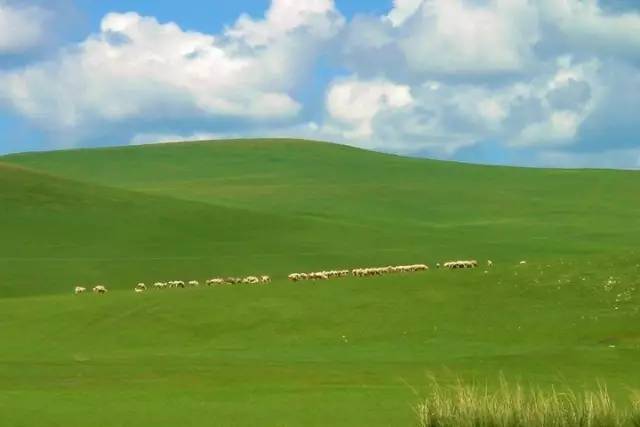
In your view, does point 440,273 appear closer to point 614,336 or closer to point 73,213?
point 614,336

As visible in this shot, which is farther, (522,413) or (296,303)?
(296,303)

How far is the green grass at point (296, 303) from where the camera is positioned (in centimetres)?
2439

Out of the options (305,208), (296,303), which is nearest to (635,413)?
(296,303)

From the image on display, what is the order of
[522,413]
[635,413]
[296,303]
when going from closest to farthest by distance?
1. [522,413]
2. [635,413]
3. [296,303]

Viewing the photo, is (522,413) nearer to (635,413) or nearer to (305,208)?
(635,413)

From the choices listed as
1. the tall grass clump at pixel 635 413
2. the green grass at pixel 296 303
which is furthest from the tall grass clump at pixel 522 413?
the green grass at pixel 296 303

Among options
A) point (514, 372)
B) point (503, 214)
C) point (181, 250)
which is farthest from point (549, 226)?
point (514, 372)

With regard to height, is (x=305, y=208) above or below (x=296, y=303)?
above

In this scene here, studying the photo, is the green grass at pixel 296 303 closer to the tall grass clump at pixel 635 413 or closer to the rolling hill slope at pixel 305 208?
the rolling hill slope at pixel 305 208

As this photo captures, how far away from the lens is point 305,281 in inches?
1960

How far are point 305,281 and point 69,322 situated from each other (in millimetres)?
10350

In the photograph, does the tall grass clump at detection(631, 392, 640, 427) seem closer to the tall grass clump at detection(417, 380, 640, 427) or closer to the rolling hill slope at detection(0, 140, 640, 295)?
the tall grass clump at detection(417, 380, 640, 427)

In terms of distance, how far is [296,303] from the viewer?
44.6m

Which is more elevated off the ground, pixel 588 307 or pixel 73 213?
pixel 73 213
